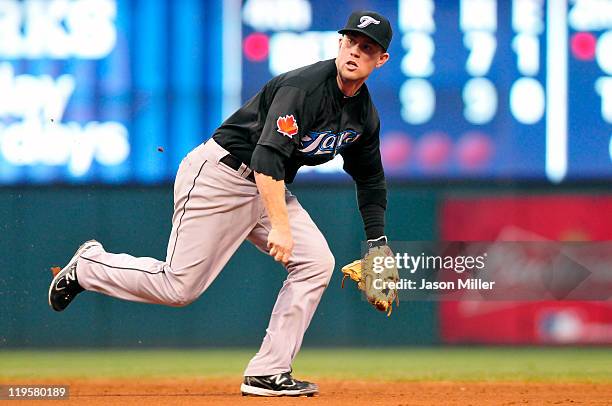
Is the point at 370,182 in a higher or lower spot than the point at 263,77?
lower

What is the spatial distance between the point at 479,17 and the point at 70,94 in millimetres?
2560

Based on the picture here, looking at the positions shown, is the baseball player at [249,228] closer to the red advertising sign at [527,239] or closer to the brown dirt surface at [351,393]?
the brown dirt surface at [351,393]

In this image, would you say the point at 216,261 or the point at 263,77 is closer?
the point at 216,261

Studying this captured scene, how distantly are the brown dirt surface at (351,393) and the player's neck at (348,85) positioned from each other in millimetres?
1186

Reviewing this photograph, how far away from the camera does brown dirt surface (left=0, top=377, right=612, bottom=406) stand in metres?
4.86

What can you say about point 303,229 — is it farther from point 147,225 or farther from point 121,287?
point 147,225

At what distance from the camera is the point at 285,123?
178 inches

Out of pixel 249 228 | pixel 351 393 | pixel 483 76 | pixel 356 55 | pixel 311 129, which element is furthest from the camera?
pixel 483 76

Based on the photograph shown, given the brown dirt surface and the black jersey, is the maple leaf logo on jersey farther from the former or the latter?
the brown dirt surface

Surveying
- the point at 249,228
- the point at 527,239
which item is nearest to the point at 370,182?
the point at 249,228

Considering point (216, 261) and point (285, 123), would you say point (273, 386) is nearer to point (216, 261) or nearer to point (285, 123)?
point (216, 261)

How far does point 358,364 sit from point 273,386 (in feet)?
7.94

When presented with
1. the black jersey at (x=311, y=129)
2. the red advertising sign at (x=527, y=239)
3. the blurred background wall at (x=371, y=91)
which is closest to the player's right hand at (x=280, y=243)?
the black jersey at (x=311, y=129)

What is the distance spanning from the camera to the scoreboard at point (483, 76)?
7582mm
